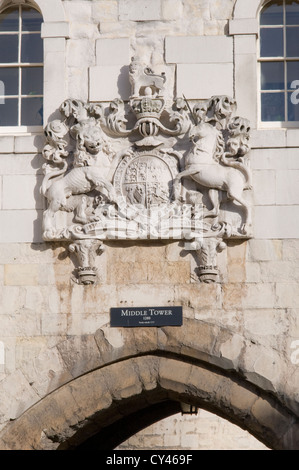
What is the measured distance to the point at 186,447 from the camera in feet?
57.3

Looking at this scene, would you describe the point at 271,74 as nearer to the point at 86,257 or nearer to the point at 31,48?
the point at 31,48

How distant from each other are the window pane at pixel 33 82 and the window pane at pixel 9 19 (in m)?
0.47

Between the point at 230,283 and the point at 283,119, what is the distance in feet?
5.81

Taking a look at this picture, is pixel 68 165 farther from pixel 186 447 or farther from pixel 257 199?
pixel 186 447

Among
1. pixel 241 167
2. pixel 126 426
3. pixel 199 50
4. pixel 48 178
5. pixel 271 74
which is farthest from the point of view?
pixel 126 426

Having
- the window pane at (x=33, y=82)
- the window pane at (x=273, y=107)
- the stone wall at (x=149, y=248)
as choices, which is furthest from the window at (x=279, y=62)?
the window pane at (x=33, y=82)

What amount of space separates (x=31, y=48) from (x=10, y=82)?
0.41 m

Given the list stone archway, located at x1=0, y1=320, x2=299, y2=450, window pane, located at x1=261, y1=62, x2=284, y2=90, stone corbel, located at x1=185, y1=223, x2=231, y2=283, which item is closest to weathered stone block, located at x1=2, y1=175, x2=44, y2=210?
stone archway, located at x1=0, y1=320, x2=299, y2=450

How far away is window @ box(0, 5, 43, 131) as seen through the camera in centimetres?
1295

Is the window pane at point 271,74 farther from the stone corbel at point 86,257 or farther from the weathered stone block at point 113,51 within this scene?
the stone corbel at point 86,257

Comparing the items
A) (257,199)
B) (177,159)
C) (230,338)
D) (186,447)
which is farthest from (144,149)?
(186,447)

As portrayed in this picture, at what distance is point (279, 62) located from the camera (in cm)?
1280

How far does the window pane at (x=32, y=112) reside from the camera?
1294 cm

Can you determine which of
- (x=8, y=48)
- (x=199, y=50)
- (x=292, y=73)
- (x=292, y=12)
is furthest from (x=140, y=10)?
(x=292, y=73)
